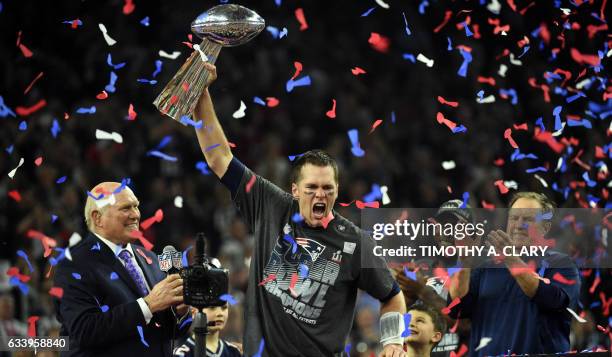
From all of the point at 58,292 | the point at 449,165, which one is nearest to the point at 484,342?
the point at 58,292

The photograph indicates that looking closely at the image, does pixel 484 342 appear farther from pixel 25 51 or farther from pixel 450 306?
pixel 25 51

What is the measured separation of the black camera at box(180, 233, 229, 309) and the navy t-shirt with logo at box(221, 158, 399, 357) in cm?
27

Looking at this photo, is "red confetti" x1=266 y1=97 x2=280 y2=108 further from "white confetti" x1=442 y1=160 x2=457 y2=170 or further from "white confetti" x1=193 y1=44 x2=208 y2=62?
"white confetti" x1=193 y1=44 x2=208 y2=62

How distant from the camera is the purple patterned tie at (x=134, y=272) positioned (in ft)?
16.7

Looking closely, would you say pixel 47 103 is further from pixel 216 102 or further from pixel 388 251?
pixel 388 251

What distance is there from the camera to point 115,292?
499 cm

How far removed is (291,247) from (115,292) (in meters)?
0.84

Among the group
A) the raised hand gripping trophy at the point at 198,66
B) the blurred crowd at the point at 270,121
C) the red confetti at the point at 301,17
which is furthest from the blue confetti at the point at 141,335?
the red confetti at the point at 301,17

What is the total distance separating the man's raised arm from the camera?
4879 millimetres

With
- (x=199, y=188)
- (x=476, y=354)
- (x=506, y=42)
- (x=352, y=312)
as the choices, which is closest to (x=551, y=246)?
(x=476, y=354)

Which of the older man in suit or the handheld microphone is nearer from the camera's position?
the older man in suit

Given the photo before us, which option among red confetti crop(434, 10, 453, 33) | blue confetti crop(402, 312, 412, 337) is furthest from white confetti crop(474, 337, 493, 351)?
red confetti crop(434, 10, 453, 33)
